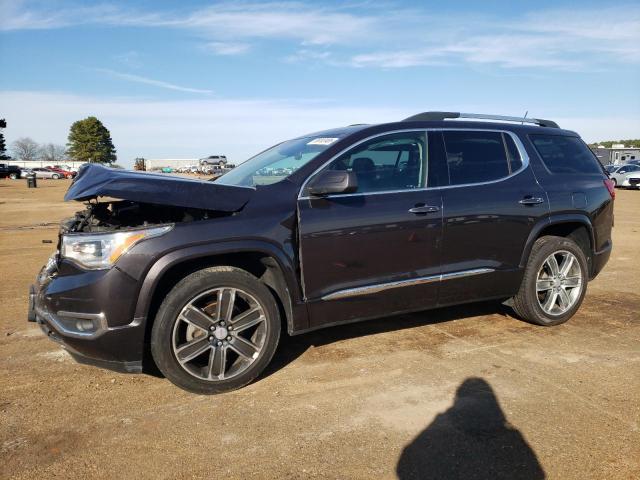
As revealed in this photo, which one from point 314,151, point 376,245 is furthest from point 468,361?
point 314,151

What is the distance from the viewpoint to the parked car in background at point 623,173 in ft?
102

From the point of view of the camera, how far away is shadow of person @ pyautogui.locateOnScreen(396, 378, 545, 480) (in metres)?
2.52

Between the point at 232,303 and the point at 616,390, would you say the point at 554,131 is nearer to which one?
the point at 616,390

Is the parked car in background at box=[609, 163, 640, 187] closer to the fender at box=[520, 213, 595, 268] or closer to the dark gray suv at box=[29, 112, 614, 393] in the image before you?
the fender at box=[520, 213, 595, 268]

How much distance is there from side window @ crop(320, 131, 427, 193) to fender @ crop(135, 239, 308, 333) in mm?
820

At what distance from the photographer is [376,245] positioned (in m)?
3.77

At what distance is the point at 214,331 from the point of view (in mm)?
3383

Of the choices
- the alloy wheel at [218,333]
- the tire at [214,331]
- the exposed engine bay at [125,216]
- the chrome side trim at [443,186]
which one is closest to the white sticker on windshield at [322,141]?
the chrome side trim at [443,186]

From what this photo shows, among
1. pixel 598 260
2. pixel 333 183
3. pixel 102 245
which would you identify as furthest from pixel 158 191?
pixel 598 260

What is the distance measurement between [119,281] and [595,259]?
173 inches

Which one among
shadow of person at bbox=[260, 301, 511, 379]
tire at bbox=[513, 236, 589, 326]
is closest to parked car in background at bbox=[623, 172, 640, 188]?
shadow of person at bbox=[260, 301, 511, 379]

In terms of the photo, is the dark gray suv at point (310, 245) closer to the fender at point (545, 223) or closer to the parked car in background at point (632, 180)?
the fender at point (545, 223)

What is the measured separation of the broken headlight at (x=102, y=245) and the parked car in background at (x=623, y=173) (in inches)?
1312

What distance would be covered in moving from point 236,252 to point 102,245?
32.6 inches
